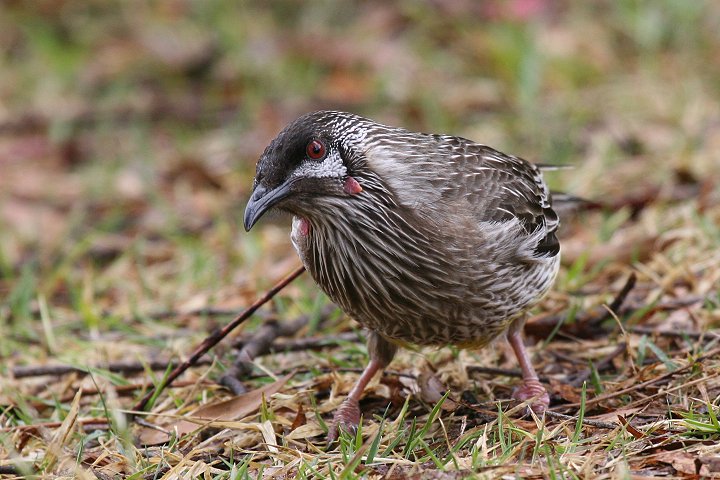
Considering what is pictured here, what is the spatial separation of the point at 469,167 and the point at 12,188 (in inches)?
188

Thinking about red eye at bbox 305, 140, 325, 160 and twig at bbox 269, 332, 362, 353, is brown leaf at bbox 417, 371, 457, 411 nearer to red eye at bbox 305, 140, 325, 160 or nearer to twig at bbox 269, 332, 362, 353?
twig at bbox 269, 332, 362, 353

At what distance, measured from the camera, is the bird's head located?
3.99m

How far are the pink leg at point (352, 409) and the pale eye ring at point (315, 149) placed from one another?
107cm

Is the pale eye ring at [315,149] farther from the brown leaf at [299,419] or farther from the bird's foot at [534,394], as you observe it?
the bird's foot at [534,394]

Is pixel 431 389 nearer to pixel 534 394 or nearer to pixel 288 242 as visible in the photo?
pixel 534 394

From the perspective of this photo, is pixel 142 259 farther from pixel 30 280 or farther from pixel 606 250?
pixel 606 250

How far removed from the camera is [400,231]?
4.15 metres

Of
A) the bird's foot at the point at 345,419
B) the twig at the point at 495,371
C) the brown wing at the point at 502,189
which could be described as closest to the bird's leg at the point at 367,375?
the bird's foot at the point at 345,419

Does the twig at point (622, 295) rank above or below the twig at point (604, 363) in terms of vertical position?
above

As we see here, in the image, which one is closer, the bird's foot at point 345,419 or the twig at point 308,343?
the bird's foot at point 345,419

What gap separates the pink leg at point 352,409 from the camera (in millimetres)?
4352

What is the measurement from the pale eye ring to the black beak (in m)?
0.15

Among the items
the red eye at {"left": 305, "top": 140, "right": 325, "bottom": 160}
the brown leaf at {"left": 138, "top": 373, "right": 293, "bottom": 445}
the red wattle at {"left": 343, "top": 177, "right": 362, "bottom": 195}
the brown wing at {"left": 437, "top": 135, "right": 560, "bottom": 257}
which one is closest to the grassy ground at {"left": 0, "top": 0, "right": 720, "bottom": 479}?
the brown leaf at {"left": 138, "top": 373, "right": 293, "bottom": 445}

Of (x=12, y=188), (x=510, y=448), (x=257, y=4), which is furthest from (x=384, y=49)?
(x=510, y=448)
